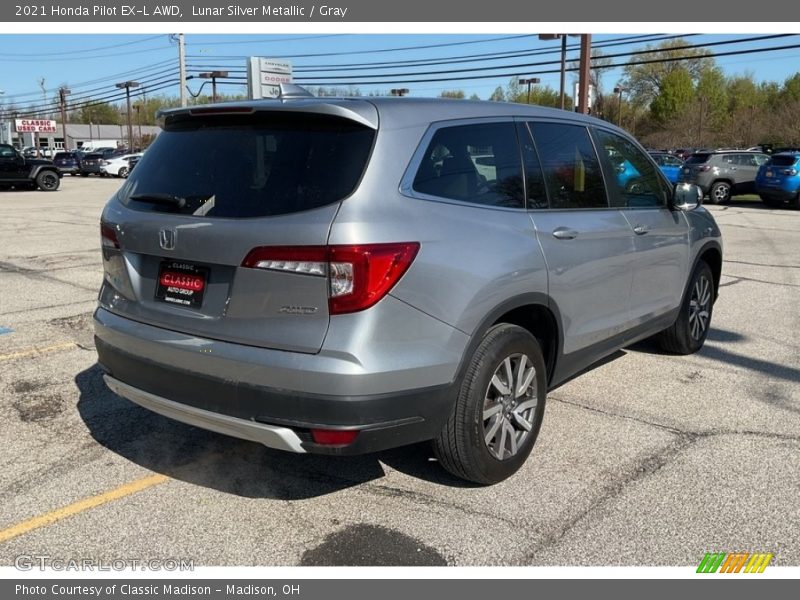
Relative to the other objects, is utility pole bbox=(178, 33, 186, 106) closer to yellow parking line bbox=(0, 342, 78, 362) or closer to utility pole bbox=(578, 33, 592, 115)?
utility pole bbox=(578, 33, 592, 115)

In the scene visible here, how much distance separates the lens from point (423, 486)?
3.51 metres

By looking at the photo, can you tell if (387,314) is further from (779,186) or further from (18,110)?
(18,110)

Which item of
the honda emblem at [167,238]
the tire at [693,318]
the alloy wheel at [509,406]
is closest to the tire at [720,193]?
the tire at [693,318]

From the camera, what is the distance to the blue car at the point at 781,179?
2091 cm

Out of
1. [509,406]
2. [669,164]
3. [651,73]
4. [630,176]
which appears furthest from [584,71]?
[651,73]

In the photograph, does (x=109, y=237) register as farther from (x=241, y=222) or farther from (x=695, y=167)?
(x=695, y=167)

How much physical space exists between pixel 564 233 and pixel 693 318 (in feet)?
8.23

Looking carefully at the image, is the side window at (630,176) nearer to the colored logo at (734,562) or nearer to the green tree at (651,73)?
the colored logo at (734,562)

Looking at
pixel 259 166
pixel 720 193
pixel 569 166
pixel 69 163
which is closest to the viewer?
pixel 259 166

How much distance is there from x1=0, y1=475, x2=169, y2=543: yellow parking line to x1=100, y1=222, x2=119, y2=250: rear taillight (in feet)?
3.89

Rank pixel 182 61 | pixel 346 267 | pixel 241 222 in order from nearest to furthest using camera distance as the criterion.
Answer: pixel 346 267 < pixel 241 222 < pixel 182 61

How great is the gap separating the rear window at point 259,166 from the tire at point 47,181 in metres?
28.9

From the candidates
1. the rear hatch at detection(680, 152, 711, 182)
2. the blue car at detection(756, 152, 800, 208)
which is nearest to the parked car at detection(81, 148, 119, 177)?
the rear hatch at detection(680, 152, 711, 182)

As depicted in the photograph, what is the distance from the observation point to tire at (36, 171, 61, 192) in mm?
28641
